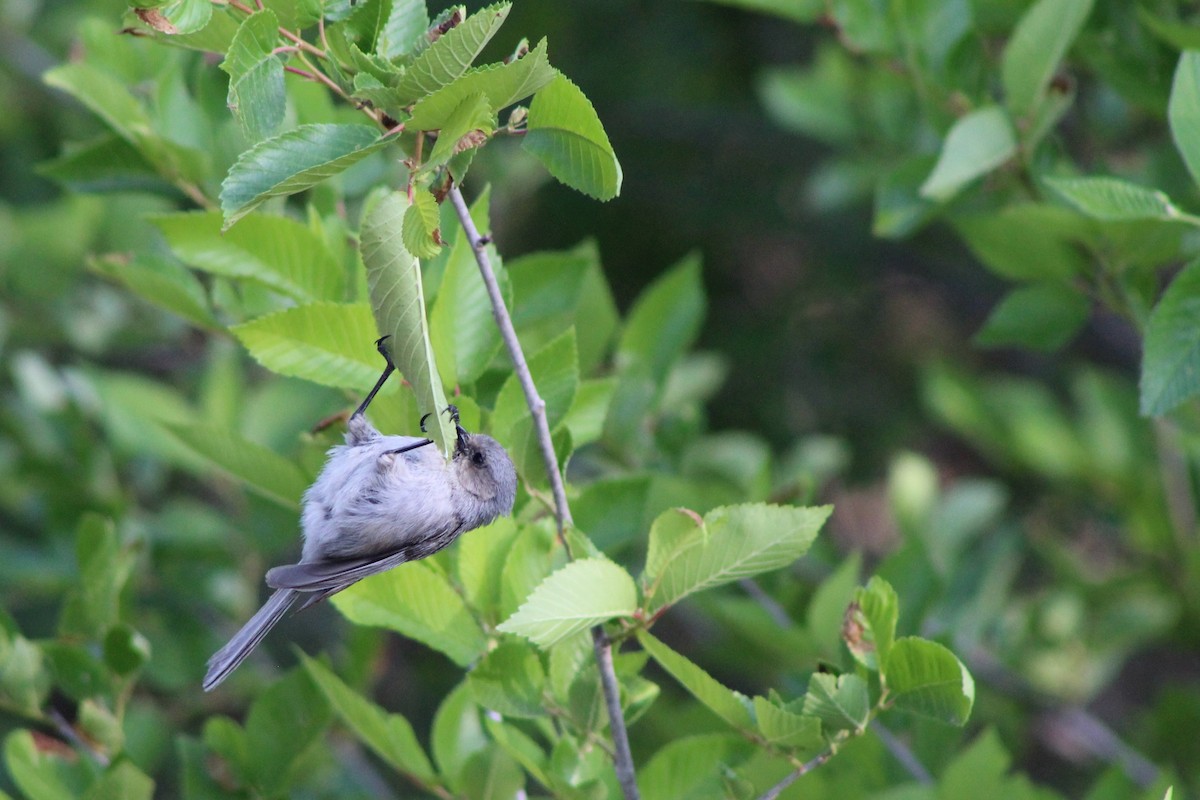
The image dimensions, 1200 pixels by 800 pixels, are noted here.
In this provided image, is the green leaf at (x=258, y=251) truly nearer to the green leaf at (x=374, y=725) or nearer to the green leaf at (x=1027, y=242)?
the green leaf at (x=374, y=725)

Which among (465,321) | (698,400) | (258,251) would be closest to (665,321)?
(698,400)

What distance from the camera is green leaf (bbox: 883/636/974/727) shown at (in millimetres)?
1521

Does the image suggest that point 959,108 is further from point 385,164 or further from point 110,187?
point 110,187

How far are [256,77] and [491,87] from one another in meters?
0.26

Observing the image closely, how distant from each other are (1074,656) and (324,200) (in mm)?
2282

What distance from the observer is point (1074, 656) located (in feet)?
10.8

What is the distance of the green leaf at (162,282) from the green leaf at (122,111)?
0.57 ft

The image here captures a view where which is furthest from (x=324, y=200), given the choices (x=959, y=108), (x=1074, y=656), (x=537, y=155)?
(x=1074, y=656)

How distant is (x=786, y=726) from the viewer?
5.22 feet

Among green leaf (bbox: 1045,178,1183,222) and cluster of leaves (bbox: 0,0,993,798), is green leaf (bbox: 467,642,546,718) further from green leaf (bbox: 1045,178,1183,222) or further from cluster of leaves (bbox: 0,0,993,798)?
green leaf (bbox: 1045,178,1183,222)

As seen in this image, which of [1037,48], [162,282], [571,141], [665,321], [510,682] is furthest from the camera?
[665,321]

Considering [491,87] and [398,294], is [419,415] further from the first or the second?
[491,87]

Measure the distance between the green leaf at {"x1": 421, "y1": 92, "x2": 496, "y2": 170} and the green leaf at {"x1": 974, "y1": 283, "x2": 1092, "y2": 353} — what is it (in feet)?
4.70

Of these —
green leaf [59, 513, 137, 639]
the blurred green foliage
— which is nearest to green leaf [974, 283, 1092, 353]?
the blurred green foliage
